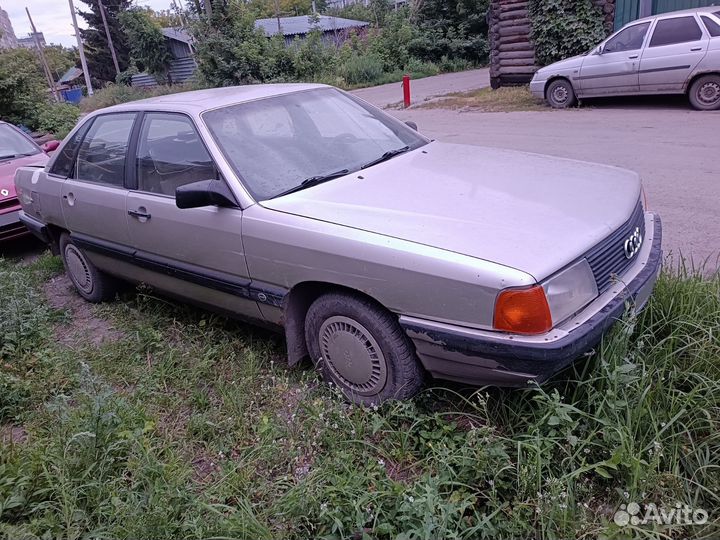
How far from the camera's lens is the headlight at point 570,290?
91.1 inches

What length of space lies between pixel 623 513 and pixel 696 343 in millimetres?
1044

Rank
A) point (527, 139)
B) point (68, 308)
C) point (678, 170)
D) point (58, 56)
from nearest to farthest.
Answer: point (68, 308) < point (678, 170) < point (527, 139) < point (58, 56)

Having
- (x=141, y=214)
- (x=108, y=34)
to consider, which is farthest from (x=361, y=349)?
(x=108, y=34)

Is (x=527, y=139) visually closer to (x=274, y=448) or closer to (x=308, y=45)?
(x=274, y=448)

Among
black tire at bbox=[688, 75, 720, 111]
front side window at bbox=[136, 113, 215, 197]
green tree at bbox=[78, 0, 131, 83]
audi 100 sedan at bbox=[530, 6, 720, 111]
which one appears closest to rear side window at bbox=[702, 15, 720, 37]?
audi 100 sedan at bbox=[530, 6, 720, 111]

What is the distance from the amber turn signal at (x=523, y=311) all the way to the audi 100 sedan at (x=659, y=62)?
9170 mm

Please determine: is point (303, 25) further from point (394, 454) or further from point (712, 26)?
point (394, 454)

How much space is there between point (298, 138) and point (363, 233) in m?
1.14

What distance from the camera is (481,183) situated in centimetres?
305

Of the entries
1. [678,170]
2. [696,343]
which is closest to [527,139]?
[678,170]

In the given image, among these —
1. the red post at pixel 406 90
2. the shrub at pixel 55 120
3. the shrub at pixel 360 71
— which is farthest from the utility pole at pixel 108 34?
the red post at pixel 406 90

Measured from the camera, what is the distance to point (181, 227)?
11.4 feet

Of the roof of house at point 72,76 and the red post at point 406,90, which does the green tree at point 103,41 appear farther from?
the red post at point 406,90

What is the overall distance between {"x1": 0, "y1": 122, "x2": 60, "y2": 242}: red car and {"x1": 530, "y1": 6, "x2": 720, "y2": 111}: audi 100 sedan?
9182 millimetres
